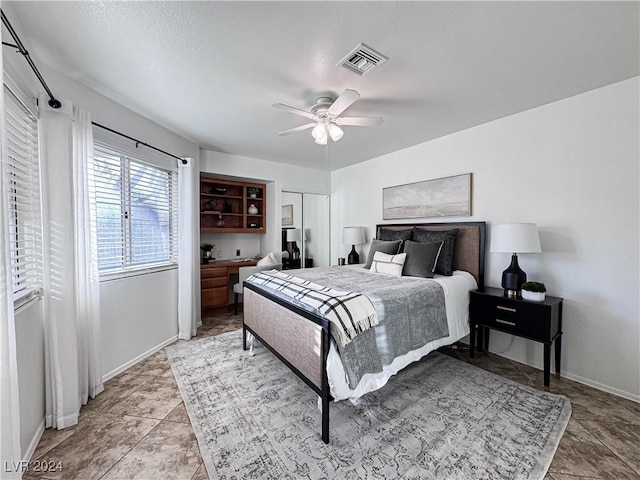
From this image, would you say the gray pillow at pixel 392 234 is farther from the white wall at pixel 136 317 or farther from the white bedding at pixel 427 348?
the white wall at pixel 136 317

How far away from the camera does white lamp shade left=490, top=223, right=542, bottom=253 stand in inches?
91.9

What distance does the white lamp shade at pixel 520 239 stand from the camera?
7.66ft

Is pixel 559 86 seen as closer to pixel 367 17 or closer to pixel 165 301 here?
pixel 367 17

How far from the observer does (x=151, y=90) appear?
2.27 metres

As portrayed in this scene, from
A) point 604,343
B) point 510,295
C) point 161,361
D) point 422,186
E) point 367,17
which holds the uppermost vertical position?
point 367,17

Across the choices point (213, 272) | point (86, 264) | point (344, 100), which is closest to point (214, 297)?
point (213, 272)

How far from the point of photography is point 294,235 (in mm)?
5094

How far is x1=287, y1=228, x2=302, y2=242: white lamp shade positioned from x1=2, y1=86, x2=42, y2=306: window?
139 inches

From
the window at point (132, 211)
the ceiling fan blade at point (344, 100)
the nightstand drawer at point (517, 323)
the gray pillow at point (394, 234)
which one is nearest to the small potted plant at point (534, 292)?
the nightstand drawer at point (517, 323)

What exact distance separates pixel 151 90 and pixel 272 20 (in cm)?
140

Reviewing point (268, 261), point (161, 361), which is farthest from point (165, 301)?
point (268, 261)

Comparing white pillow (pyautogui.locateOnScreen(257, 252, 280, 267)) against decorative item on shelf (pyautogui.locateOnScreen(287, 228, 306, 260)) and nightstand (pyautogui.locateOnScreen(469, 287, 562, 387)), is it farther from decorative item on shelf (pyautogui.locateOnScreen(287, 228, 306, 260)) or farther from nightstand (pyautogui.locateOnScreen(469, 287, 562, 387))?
nightstand (pyautogui.locateOnScreen(469, 287, 562, 387))

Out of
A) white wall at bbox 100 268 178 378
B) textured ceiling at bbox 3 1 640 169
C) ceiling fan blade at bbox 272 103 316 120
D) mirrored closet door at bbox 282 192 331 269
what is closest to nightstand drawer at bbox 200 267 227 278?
white wall at bbox 100 268 178 378

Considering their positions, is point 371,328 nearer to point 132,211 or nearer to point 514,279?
point 514,279
